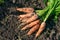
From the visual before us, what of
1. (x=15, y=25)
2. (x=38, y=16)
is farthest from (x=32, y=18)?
(x=15, y=25)

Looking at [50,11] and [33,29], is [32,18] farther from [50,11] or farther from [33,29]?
[50,11]

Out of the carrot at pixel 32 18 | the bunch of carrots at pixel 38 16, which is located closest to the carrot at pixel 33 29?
the bunch of carrots at pixel 38 16

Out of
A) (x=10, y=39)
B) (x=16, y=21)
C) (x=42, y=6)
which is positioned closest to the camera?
(x=10, y=39)

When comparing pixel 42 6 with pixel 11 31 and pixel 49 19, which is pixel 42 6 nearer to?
pixel 49 19

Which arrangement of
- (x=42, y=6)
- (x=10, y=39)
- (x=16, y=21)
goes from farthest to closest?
(x=42, y=6)
(x=16, y=21)
(x=10, y=39)

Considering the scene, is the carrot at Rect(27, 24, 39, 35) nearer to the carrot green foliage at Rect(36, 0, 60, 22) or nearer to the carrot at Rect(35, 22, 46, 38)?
the carrot at Rect(35, 22, 46, 38)

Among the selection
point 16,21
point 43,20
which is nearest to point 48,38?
point 43,20
